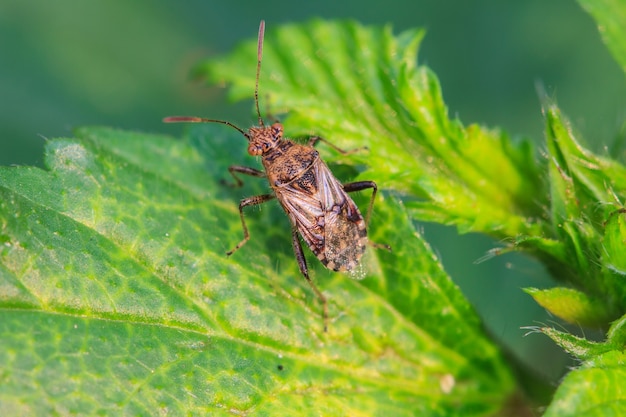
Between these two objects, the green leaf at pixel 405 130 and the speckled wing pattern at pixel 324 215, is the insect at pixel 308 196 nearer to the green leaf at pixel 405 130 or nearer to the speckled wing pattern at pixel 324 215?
the speckled wing pattern at pixel 324 215

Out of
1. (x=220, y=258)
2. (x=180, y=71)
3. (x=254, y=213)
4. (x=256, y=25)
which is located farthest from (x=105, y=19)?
(x=220, y=258)

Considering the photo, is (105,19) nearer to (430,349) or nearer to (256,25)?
(256,25)

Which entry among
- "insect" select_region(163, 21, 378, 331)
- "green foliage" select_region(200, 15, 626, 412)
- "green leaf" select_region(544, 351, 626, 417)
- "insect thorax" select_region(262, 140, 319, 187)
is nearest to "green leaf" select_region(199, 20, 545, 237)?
"green foliage" select_region(200, 15, 626, 412)

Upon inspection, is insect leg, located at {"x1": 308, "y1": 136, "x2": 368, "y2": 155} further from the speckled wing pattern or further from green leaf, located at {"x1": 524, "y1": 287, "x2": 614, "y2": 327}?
green leaf, located at {"x1": 524, "y1": 287, "x2": 614, "y2": 327}

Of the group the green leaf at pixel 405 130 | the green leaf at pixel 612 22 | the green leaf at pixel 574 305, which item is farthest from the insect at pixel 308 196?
the green leaf at pixel 612 22

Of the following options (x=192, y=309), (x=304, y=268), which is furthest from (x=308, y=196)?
(x=192, y=309)
